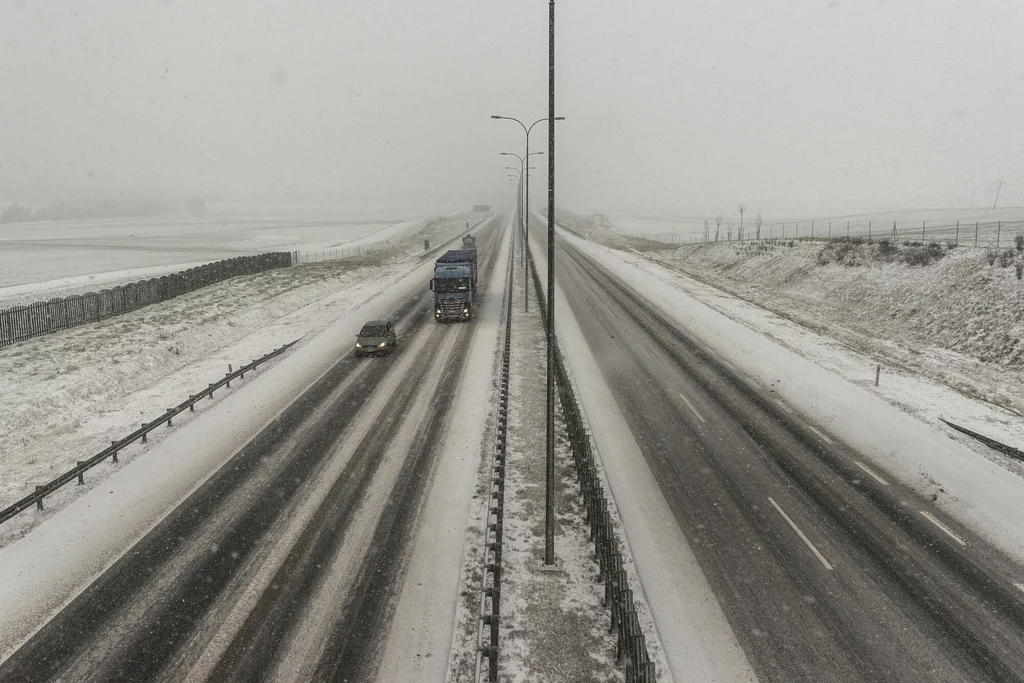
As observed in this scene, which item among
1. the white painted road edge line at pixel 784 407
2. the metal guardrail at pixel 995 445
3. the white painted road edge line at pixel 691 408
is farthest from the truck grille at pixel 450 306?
the metal guardrail at pixel 995 445

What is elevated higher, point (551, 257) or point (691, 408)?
point (551, 257)

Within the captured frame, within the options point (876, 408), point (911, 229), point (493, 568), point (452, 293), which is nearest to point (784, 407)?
point (876, 408)

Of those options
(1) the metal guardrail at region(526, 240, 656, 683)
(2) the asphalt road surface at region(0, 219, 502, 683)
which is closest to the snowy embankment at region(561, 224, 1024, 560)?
(1) the metal guardrail at region(526, 240, 656, 683)

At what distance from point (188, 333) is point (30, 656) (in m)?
23.4

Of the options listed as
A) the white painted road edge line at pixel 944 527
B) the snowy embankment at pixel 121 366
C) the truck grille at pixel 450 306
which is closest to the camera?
the white painted road edge line at pixel 944 527

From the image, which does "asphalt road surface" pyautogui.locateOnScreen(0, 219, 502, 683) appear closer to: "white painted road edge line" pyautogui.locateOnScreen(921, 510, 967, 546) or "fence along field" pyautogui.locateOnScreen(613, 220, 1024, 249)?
"white painted road edge line" pyautogui.locateOnScreen(921, 510, 967, 546)

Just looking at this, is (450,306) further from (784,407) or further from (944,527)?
(944,527)

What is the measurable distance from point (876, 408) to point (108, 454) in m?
24.5

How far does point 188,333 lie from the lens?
30281 millimetres

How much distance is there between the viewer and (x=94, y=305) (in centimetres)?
3114

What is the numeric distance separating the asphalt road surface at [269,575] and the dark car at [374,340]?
8140 mm

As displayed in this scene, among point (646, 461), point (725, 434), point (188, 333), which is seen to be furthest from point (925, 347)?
point (188, 333)

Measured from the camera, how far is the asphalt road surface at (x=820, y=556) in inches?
370

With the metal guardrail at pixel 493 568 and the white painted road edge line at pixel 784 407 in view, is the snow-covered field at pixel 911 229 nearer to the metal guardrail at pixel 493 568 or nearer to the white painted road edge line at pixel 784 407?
the white painted road edge line at pixel 784 407
